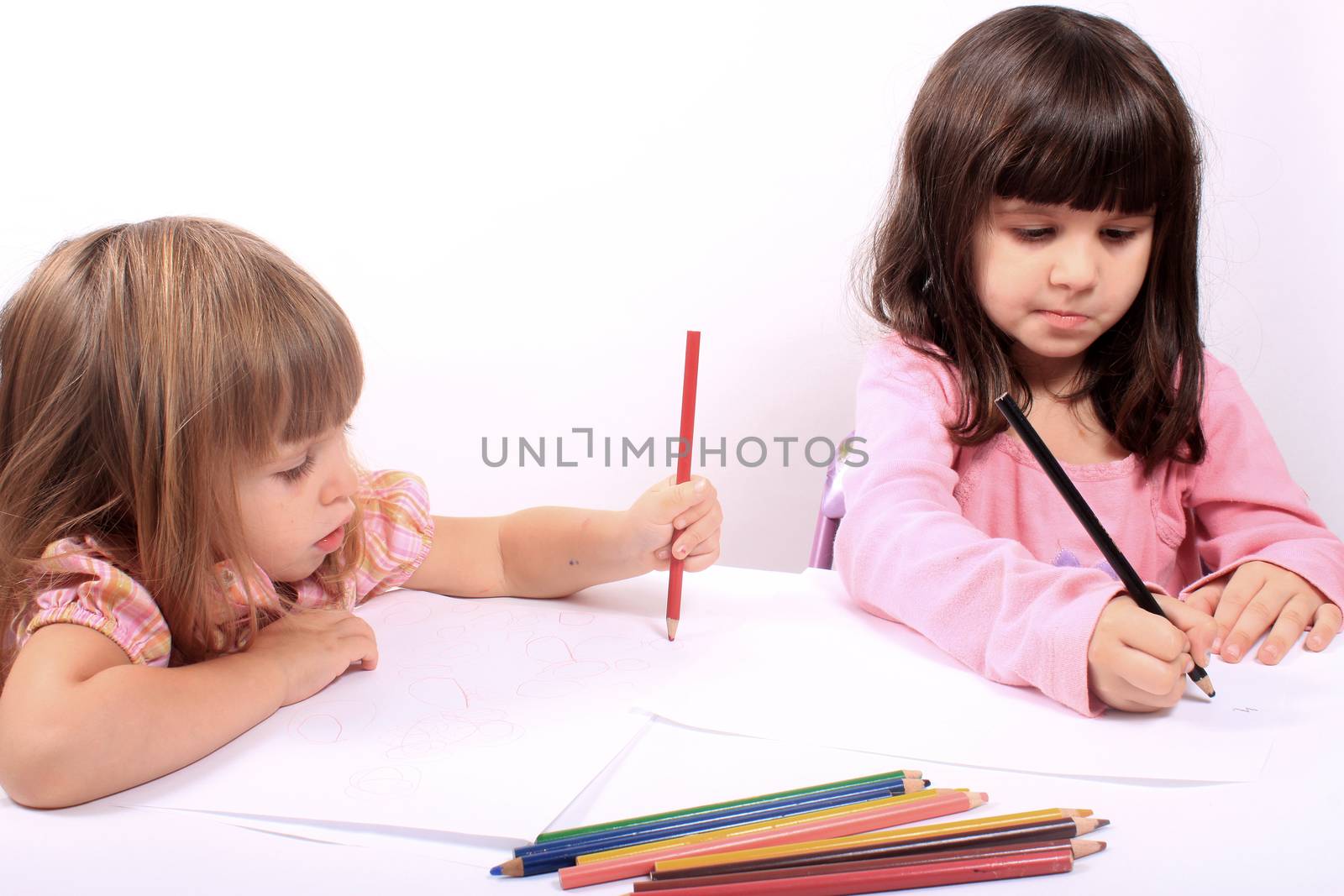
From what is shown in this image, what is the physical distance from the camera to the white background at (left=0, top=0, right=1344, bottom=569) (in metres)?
1.33

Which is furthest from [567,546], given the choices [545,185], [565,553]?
[545,185]

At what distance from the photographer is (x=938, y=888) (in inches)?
18.3

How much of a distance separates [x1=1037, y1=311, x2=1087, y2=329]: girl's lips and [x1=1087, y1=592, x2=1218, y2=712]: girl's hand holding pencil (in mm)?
270

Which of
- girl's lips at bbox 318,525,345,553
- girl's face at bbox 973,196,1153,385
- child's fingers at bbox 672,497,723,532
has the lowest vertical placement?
girl's lips at bbox 318,525,345,553

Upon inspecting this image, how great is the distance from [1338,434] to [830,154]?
0.65m

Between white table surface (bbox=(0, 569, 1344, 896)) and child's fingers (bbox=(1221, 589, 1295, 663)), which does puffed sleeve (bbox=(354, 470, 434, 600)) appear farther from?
child's fingers (bbox=(1221, 589, 1295, 663))

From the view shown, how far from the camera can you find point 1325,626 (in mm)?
752

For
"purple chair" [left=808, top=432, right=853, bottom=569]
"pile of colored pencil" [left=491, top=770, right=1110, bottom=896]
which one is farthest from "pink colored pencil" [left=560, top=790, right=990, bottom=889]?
"purple chair" [left=808, top=432, right=853, bottom=569]

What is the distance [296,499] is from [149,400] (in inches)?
3.8

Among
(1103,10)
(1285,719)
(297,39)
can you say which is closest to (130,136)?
(297,39)

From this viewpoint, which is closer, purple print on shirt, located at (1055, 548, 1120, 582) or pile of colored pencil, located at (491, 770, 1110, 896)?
pile of colored pencil, located at (491, 770, 1110, 896)

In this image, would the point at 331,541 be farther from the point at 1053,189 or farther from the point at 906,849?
the point at 1053,189

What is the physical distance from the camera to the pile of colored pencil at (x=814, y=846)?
46 centimetres

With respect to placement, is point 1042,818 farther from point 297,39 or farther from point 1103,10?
point 297,39
